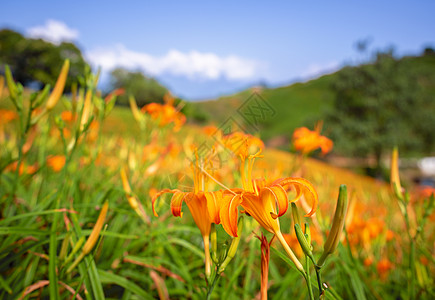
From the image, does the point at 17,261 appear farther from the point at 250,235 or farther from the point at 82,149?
the point at 250,235

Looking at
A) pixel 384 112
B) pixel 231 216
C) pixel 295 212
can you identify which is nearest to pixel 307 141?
pixel 295 212

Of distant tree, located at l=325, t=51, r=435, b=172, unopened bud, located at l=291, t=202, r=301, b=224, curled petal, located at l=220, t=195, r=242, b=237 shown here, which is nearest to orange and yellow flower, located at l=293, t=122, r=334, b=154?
unopened bud, located at l=291, t=202, r=301, b=224

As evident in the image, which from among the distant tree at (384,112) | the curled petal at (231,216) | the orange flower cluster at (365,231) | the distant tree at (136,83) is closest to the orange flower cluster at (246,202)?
the curled petal at (231,216)

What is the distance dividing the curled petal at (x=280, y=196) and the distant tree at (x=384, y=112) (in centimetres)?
1685

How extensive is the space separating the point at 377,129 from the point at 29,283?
→ 1926cm

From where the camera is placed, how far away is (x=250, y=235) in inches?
44.7

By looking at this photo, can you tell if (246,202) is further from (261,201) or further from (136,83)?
(136,83)

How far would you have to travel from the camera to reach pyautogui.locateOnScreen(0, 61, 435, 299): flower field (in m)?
0.50

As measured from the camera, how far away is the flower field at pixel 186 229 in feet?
1.64

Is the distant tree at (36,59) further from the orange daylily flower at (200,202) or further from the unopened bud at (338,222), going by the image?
the unopened bud at (338,222)

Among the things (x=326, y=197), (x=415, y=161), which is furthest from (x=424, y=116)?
(x=326, y=197)

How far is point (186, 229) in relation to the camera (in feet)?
3.85

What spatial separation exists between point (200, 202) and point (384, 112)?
19.6 meters

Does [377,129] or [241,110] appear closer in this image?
[241,110]
